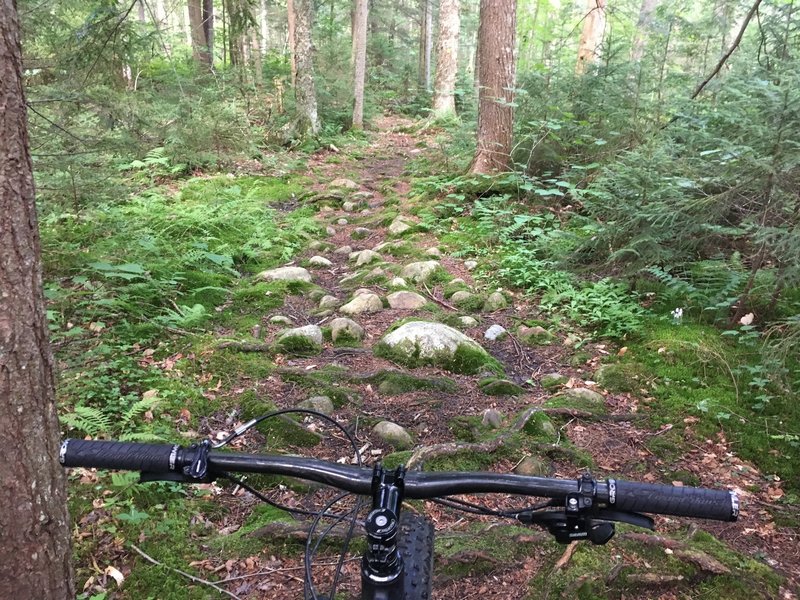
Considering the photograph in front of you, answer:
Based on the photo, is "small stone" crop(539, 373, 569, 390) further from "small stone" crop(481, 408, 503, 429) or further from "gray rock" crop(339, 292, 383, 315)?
"gray rock" crop(339, 292, 383, 315)

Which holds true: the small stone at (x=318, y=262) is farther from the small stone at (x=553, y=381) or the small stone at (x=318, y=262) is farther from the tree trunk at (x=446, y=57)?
the tree trunk at (x=446, y=57)

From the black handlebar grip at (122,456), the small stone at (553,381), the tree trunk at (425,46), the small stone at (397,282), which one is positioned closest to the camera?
the black handlebar grip at (122,456)

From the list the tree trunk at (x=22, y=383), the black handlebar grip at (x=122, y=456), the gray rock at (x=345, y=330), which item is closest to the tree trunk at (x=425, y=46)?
the gray rock at (x=345, y=330)

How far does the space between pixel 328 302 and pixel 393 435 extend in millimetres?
2511

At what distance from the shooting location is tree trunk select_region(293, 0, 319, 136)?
535 inches

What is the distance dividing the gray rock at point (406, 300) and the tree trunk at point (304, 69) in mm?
9869

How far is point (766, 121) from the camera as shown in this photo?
443cm

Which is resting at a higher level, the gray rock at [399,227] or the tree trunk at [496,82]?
the tree trunk at [496,82]

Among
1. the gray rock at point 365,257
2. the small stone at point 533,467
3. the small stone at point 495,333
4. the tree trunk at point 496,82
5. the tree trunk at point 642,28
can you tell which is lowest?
the small stone at point 533,467

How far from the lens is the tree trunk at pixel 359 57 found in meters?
15.6

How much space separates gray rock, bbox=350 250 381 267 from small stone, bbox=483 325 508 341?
7.87 ft

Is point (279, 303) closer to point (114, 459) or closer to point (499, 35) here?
point (114, 459)

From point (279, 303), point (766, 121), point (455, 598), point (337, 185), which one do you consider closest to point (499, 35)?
point (337, 185)

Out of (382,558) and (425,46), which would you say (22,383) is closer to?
(382,558)
